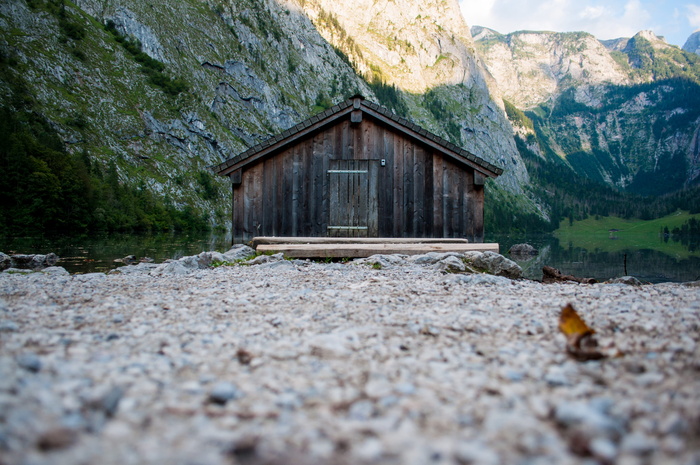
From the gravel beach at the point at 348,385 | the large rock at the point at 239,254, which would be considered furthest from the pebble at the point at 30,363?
the large rock at the point at 239,254

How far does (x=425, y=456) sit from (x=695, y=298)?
18.6 feet

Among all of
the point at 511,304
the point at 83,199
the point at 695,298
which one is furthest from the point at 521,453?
the point at 83,199

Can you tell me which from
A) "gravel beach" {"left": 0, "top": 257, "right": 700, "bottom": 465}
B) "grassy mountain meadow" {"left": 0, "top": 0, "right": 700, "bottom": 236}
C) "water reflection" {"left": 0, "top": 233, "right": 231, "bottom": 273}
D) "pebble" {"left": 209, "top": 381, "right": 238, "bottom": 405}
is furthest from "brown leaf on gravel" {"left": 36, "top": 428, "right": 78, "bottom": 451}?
"grassy mountain meadow" {"left": 0, "top": 0, "right": 700, "bottom": 236}

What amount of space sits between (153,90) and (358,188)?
4123 inches

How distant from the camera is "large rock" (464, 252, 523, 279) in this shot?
384 inches

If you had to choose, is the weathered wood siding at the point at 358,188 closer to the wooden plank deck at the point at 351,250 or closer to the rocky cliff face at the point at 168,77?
the wooden plank deck at the point at 351,250

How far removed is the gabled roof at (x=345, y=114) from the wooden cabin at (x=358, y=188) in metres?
0.29

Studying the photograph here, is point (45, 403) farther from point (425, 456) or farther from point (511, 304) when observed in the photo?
point (511, 304)

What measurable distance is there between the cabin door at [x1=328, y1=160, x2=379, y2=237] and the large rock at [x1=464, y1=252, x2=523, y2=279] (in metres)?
4.77

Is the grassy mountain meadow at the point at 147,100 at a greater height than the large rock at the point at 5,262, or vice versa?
the grassy mountain meadow at the point at 147,100

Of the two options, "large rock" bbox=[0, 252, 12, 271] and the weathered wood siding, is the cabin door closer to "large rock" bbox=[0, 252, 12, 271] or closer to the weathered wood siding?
the weathered wood siding

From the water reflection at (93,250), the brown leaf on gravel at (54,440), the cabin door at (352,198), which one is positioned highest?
the cabin door at (352,198)

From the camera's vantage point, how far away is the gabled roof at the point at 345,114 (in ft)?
45.5

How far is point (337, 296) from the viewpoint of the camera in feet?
19.2
